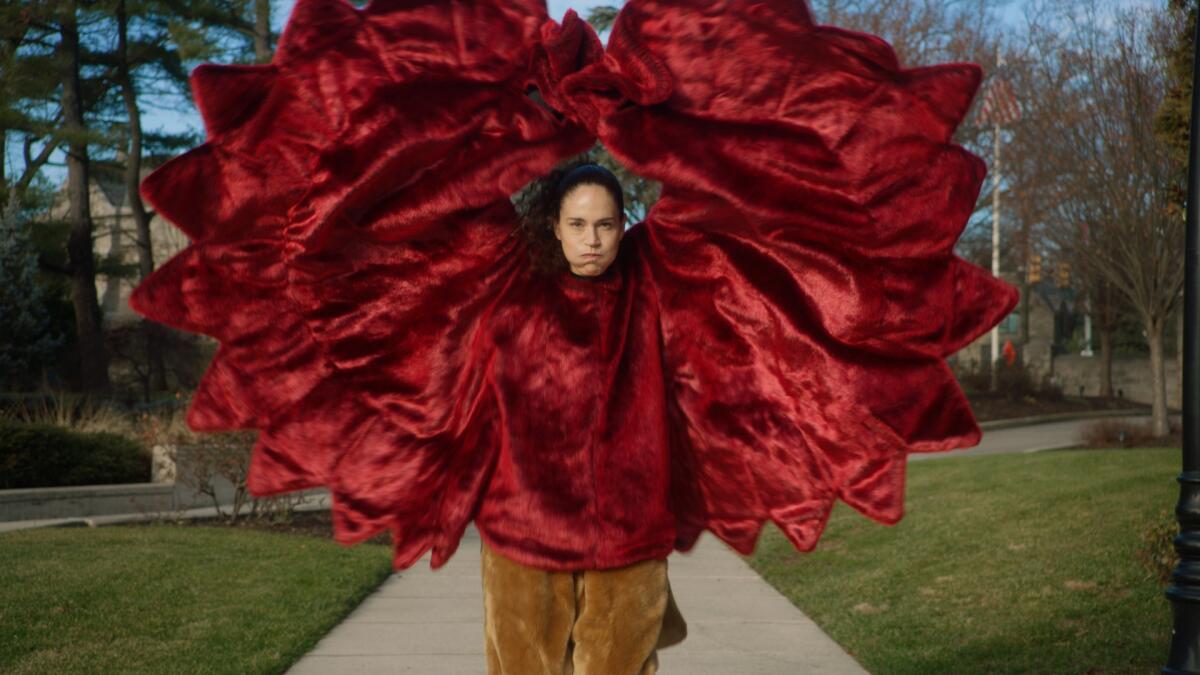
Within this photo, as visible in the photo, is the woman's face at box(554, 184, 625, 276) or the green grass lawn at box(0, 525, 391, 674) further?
the green grass lawn at box(0, 525, 391, 674)

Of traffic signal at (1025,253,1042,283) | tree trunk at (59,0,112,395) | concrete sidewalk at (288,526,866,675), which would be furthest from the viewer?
traffic signal at (1025,253,1042,283)

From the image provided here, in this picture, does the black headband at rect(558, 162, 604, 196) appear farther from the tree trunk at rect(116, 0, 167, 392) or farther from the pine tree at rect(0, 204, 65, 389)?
the tree trunk at rect(116, 0, 167, 392)

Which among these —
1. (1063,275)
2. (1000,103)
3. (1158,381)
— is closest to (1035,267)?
(1063,275)

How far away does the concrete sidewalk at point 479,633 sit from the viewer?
6332 mm

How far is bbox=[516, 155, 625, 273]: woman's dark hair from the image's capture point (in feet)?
11.7

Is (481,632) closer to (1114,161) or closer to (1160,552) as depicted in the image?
(1160,552)

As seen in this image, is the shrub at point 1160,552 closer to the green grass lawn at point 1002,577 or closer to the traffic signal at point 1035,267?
the green grass lawn at point 1002,577

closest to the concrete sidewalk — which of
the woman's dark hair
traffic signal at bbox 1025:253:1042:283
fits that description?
the woman's dark hair

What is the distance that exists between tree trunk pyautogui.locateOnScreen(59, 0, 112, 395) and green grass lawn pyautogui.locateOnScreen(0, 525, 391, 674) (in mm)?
10984

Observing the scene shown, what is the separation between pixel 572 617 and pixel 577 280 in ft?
3.28

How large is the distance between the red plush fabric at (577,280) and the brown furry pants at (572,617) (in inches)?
3.4

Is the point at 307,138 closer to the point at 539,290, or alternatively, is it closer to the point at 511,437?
the point at 539,290

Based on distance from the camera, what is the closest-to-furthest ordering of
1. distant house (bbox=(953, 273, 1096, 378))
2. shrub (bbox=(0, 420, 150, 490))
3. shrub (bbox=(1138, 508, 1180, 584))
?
shrub (bbox=(1138, 508, 1180, 584)) → shrub (bbox=(0, 420, 150, 490)) → distant house (bbox=(953, 273, 1096, 378))

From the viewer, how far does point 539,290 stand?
3619 millimetres
